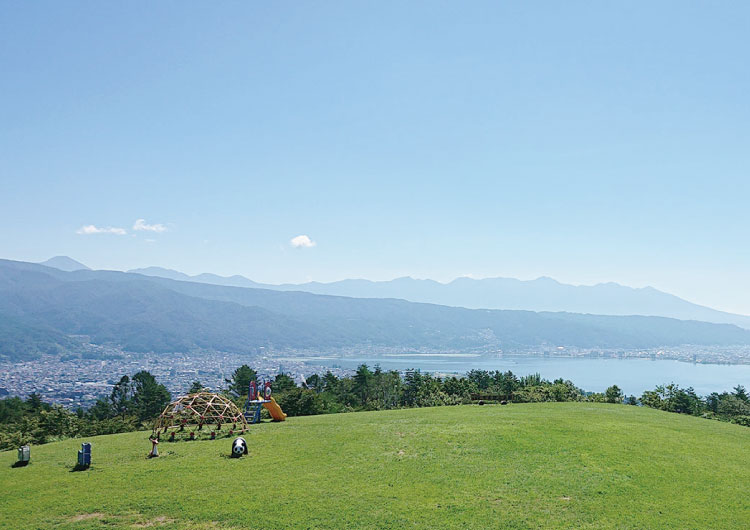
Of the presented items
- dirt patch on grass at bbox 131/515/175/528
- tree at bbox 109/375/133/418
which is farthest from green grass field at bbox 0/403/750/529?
tree at bbox 109/375/133/418

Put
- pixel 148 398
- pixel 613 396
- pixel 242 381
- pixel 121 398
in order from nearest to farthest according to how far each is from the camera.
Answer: pixel 613 396 → pixel 242 381 → pixel 148 398 → pixel 121 398

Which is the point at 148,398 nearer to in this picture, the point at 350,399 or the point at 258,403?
the point at 350,399

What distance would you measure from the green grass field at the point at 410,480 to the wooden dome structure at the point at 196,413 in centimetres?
134

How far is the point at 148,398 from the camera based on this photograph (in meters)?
56.4

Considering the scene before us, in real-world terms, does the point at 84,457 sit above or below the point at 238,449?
below

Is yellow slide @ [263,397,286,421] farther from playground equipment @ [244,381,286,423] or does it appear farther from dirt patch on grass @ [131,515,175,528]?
dirt patch on grass @ [131,515,175,528]

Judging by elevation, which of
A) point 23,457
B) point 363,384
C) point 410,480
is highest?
point 410,480

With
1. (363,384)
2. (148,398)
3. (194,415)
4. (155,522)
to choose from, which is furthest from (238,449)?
(148,398)

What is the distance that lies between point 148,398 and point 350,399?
2442 centimetres

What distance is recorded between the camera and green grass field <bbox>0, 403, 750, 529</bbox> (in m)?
12.1

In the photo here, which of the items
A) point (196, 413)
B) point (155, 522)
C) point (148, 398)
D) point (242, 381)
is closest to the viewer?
point (155, 522)

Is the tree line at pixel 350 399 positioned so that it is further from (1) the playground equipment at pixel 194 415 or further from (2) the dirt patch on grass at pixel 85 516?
(2) the dirt patch on grass at pixel 85 516

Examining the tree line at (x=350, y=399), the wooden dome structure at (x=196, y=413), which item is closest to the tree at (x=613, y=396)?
the tree line at (x=350, y=399)

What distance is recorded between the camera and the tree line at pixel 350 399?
32.8 metres
